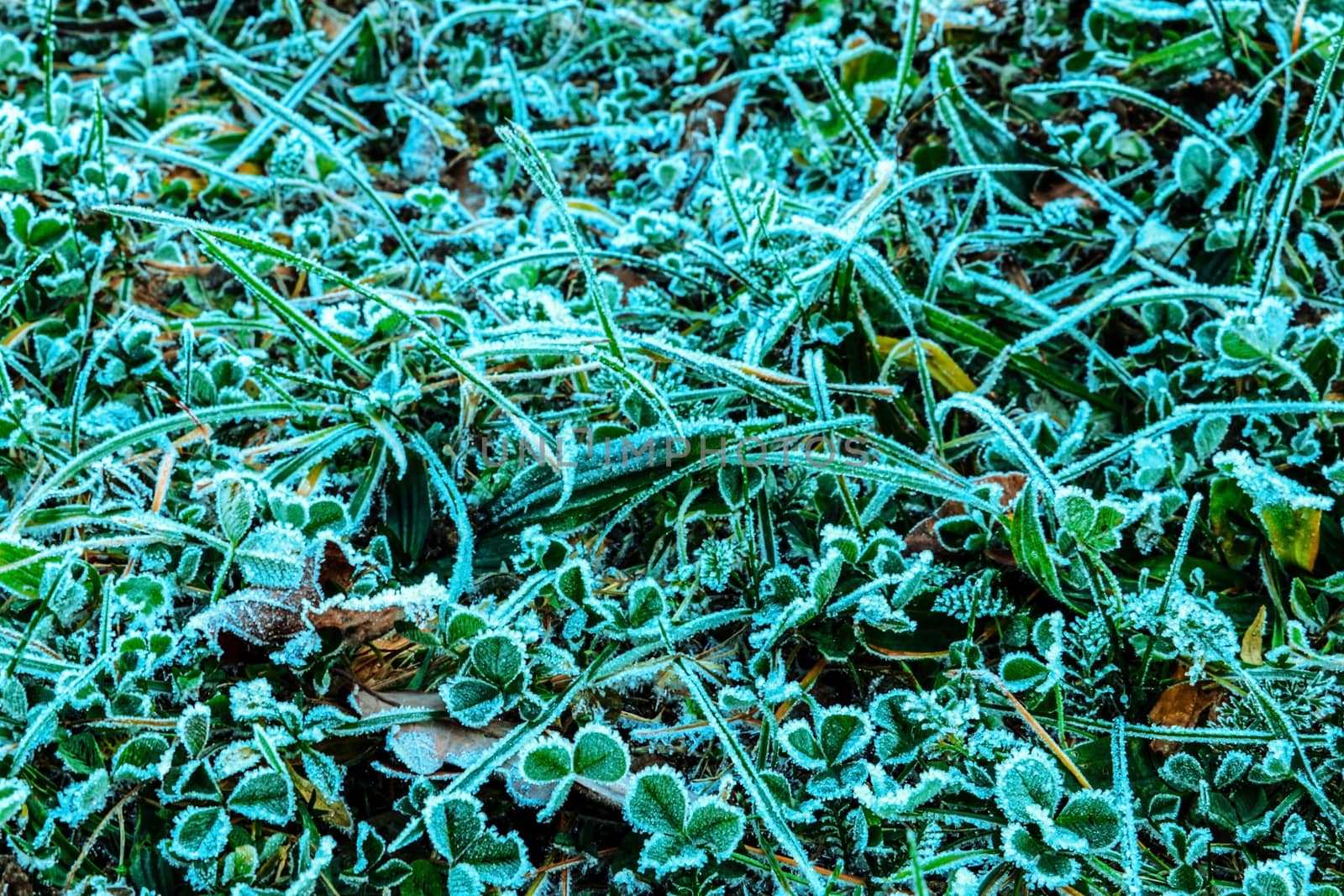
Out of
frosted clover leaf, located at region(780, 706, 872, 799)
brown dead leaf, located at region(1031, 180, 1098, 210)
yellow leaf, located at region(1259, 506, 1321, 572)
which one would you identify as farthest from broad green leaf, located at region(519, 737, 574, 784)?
brown dead leaf, located at region(1031, 180, 1098, 210)

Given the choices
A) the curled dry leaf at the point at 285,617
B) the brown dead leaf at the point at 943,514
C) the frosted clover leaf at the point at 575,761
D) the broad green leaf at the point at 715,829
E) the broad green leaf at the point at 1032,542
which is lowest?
the broad green leaf at the point at 715,829

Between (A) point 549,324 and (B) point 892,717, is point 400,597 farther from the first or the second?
(B) point 892,717

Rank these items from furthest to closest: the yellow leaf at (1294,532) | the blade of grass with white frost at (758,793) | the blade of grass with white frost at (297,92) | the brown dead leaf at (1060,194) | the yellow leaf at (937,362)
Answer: the blade of grass with white frost at (297,92)
the brown dead leaf at (1060,194)
the yellow leaf at (937,362)
the yellow leaf at (1294,532)
the blade of grass with white frost at (758,793)

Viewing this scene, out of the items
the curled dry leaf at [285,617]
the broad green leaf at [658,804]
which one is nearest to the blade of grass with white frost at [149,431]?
the curled dry leaf at [285,617]

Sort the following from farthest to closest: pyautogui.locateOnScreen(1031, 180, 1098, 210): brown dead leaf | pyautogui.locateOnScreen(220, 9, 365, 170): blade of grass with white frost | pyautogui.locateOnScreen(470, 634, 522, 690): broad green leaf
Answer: pyautogui.locateOnScreen(220, 9, 365, 170): blade of grass with white frost, pyautogui.locateOnScreen(1031, 180, 1098, 210): brown dead leaf, pyautogui.locateOnScreen(470, 634, 522, 690): broad green leaf

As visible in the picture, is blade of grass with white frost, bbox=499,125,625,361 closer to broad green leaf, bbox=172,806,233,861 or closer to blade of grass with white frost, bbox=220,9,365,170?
broad green leaf, bbox=172,806,233,861

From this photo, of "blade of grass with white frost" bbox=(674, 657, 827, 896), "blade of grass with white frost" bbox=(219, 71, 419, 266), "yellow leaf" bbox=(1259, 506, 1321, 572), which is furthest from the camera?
"blade of grass with white frost" bbox=(219, 71, 419, 266)

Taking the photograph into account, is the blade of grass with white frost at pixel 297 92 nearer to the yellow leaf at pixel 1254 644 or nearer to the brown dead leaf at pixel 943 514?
the brown dead leaf at pixel 943 514
